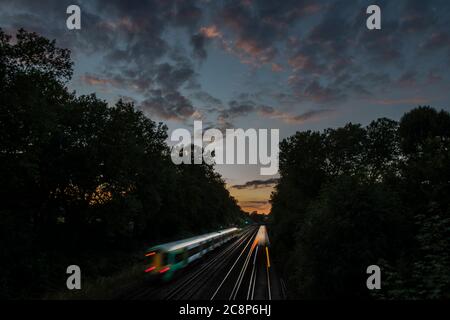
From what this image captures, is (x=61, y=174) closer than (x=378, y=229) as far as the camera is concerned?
No

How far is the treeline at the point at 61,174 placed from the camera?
1795cm

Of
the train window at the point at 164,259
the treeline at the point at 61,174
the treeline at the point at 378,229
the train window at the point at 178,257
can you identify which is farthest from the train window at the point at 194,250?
the treeline at the point at 378,229

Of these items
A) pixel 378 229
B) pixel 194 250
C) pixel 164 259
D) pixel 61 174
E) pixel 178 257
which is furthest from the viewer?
pixel 194 250

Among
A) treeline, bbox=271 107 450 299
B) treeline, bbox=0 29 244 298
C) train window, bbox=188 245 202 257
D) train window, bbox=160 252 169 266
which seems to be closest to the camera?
treeline, bbox=271 107 450 299

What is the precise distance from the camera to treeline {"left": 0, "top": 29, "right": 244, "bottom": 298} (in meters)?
18.0

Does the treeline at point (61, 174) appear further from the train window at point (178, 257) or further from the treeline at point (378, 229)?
the treeline at point (378, 229)

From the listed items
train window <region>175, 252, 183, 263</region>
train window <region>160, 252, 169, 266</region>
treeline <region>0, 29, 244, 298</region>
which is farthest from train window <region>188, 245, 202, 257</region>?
treeline <region>0, 29, 244, 298</region>

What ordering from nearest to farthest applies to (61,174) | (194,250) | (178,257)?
(178,257) → (61,174) → (194,250)

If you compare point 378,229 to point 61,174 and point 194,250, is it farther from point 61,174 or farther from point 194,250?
point 61,174

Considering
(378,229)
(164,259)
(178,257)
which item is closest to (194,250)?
(178,257)

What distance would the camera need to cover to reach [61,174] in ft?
89.9

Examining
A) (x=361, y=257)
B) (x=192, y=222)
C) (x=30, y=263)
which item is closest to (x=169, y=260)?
(x=30, y=263)

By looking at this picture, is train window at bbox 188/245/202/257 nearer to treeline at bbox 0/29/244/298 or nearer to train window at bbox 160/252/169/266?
train window at bbox 160/252/169/266
